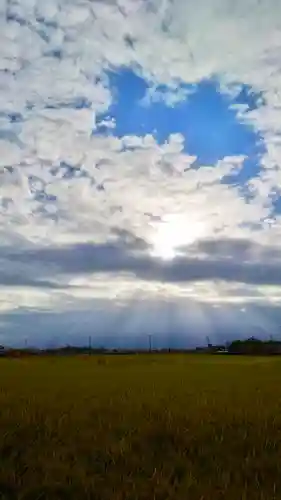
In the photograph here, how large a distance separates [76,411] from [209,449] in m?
4.51

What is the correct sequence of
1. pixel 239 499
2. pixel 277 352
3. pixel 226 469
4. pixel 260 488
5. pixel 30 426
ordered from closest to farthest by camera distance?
pixel 239 499
pixel 260 488
pixel 226 469
pixel 30 426
pixel 277 352

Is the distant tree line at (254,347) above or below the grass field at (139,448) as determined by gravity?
above

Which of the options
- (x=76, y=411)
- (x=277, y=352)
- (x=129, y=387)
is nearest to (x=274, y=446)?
(x=76, y=411)

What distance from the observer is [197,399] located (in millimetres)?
19000

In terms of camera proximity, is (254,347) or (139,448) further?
(254,347)

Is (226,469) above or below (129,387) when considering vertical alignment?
below

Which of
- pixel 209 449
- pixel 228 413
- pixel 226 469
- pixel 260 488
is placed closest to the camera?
pixel 260 488

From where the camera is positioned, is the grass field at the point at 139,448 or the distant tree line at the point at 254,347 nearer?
the grass field at the point at 139,448

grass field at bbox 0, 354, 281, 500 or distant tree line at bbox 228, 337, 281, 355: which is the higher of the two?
distant tree line at bbox 228, 337, 281, 355

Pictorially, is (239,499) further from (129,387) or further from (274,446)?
(129,387)

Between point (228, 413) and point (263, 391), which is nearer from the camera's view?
point (228, 413)

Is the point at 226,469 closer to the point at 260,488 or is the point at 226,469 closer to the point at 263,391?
the point at 260,488

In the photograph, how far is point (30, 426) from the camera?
14.1 metres

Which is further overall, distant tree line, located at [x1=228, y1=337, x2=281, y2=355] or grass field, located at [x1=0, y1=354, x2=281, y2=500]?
distant tree line, located at [x1=228, y1=337, x2=281, y2=355]
